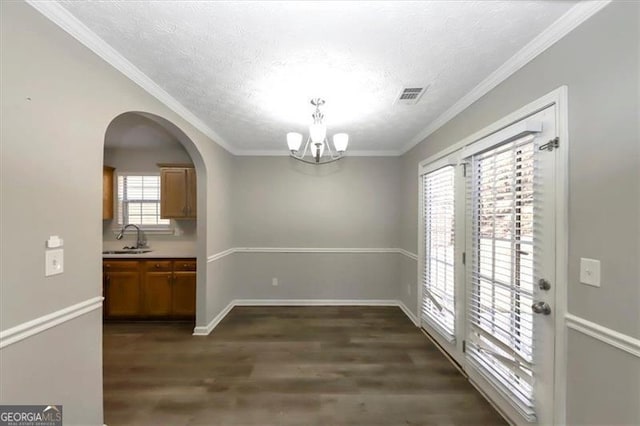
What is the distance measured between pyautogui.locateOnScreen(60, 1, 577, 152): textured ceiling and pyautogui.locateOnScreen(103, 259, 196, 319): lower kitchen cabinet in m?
2.28

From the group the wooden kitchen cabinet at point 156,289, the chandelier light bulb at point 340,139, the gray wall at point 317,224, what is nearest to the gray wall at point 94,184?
the chandelier light bulb at point 340,139

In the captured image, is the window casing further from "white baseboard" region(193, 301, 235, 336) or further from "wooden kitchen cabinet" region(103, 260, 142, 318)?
"white baseboard" region(193, 301, 235, 336)

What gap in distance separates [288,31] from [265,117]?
140 cm

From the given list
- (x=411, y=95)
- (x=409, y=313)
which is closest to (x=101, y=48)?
(x=411, y=95)

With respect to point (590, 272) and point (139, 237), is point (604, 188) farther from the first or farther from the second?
point (139, 237)

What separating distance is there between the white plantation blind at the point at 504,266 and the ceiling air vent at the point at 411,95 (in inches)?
28.8

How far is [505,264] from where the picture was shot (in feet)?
6.25

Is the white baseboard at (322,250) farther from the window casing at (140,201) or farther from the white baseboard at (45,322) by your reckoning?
the white baseboard at (45,322)

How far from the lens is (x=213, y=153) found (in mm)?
3512

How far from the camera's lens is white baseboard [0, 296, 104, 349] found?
1.19 m

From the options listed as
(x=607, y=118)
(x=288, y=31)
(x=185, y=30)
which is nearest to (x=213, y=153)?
(x=185, y=30)

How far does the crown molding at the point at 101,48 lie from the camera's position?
→ 1.34 m

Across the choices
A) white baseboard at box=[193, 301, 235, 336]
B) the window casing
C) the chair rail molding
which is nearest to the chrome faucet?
the window casing

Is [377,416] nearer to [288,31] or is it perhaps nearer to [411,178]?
[288,31]
